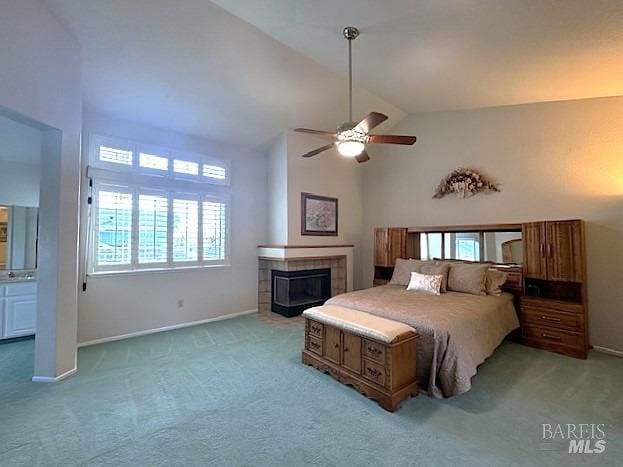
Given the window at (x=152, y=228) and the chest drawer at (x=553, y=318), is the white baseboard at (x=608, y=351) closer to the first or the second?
the chest drawer at (x=553, y=318)

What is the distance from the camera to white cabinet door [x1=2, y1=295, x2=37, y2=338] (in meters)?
3.77

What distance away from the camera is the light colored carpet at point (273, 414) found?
1.86 metres

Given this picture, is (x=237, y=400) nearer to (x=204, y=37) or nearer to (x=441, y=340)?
(x=441, y=340)

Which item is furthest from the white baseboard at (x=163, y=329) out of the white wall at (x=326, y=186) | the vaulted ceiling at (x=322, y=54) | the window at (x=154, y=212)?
the vaulted ceiling at (x=322, y=54)

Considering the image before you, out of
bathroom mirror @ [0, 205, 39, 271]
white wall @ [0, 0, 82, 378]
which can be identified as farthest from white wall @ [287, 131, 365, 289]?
bathroom mirror @ [0, 205, 39, 271]

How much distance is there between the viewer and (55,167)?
111 inches

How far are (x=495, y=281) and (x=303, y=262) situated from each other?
9.90 feet

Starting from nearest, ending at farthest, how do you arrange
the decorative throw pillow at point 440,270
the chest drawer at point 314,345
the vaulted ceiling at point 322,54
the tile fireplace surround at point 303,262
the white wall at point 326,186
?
the vaulted ceiling at point 322,54 < the chest drawer at point 314,345 < the decorative throw pillow at point 440,270 < the tile fireplace surround at point 303,262 < the white wall at point 326,186

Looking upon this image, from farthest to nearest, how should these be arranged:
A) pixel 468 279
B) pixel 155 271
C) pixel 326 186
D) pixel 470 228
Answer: pixel 326 186 < pixel 470 228 < pixel 155 271 < pixel 468 279

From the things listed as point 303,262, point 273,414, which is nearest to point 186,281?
point 303,262

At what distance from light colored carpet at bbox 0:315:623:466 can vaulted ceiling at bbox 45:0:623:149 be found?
3.19m

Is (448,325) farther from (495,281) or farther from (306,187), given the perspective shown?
(306,187)

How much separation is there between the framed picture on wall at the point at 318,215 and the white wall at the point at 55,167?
3266 millimetres

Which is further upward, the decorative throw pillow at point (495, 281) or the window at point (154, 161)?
the window at point (154, 161)
